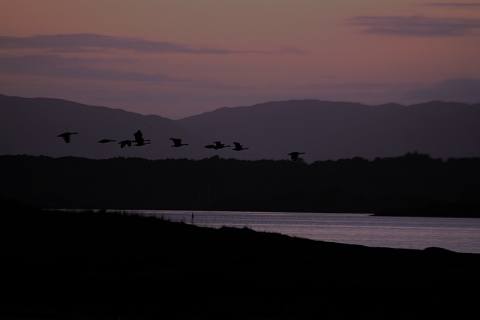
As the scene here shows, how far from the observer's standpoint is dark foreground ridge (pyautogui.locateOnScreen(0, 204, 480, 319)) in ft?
99.6

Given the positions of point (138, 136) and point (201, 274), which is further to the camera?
point (138, 136)

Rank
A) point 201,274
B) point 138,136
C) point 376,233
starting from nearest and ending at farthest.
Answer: point 201,274 < point 138,136 < point 376,233

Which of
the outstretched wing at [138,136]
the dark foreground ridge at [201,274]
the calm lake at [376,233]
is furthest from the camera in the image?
the calm lake at [376,233]

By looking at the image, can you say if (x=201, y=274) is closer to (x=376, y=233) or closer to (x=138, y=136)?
(x=138, y=136)

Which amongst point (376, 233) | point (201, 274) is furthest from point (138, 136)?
point (376, 233)

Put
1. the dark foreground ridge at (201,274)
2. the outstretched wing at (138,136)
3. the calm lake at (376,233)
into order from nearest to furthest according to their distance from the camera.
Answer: the dark foreground ridge at (201,274), the outstretched wing at (138,136), the calm lake at (376,233)

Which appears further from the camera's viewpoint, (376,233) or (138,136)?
(376,233)

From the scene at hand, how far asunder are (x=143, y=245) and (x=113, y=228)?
245 centimetres

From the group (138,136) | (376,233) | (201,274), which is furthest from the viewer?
(376,233)

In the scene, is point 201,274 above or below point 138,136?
below

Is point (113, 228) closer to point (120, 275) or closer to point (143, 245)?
point (143, 245)

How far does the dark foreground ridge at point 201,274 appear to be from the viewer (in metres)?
30.4

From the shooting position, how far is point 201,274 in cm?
3572

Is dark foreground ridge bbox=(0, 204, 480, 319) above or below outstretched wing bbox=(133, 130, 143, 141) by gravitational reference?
below
